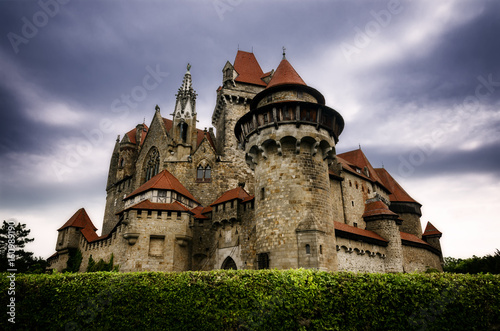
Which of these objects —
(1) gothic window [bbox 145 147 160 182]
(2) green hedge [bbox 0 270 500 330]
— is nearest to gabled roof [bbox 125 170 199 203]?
(1) gothic window [bbox 145 147 160 182]

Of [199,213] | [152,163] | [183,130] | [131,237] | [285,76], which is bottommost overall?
[131,237]

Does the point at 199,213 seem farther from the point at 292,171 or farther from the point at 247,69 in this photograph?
the point at 247,69

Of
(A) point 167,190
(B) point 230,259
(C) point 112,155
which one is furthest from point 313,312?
(C) point 112,155

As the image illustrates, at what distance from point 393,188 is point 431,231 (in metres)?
6.36

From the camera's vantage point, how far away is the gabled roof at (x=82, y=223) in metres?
33.3

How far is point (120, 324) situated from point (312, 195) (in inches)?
424

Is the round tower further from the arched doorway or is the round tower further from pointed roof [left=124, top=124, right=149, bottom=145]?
pointed roof [left=124, top=124, right=149, bottom=145]

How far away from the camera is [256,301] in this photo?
39.5 feet

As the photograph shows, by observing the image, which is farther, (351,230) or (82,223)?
(82,223)

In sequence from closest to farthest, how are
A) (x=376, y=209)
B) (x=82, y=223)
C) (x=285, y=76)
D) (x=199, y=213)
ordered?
(x=285, y=76) < (x=199, y=213) < (x=376, y=209) < (x=82, y=223)

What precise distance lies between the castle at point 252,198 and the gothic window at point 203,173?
100mm

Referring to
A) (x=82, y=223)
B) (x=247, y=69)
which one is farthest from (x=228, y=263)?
(x=247, y=69)

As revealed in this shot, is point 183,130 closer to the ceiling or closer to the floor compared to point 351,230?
closer to the ceiling

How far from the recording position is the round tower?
55.9ft
